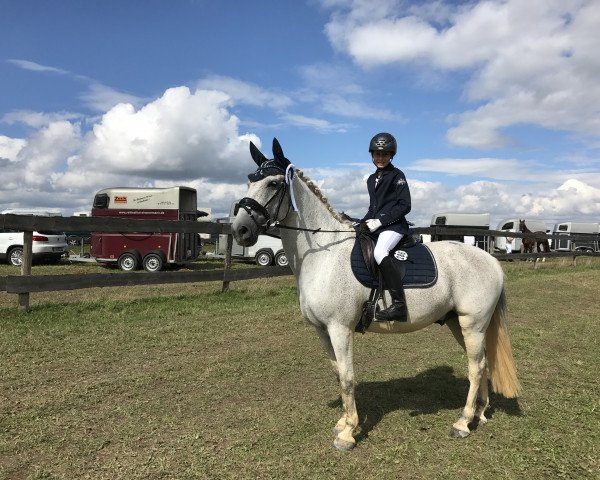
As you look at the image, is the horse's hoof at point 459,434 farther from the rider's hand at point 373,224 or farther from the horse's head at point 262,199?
the horse's head at point 262,199

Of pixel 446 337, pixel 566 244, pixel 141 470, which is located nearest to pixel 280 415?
pixel 141 470

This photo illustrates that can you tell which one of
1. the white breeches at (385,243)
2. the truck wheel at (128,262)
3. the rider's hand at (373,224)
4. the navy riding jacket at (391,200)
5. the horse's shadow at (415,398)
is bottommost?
the horse's shadow at (415,398)

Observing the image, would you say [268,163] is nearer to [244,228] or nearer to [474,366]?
[244,228]

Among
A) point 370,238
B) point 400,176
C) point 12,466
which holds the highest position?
point 400,176

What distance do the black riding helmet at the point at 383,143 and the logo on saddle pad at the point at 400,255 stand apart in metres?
0.99

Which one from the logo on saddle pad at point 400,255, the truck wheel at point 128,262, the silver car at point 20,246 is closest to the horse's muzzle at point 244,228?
the logo on saddle pad at point 400,255

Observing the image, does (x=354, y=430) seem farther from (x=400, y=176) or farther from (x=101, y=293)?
(x=101, y=293)

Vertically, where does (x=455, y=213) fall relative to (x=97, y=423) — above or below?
above

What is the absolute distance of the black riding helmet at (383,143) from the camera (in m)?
4.32

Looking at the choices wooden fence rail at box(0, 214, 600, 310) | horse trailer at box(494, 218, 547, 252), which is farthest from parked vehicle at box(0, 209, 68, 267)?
horse trailer at box(494, 218, 547, 252)

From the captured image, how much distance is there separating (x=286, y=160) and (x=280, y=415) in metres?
2.47

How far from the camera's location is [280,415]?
14.5ft

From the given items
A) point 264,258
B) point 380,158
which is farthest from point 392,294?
point 264,258

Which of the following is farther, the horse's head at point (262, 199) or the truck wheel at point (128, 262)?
the truck wheel at point (128, 262)
